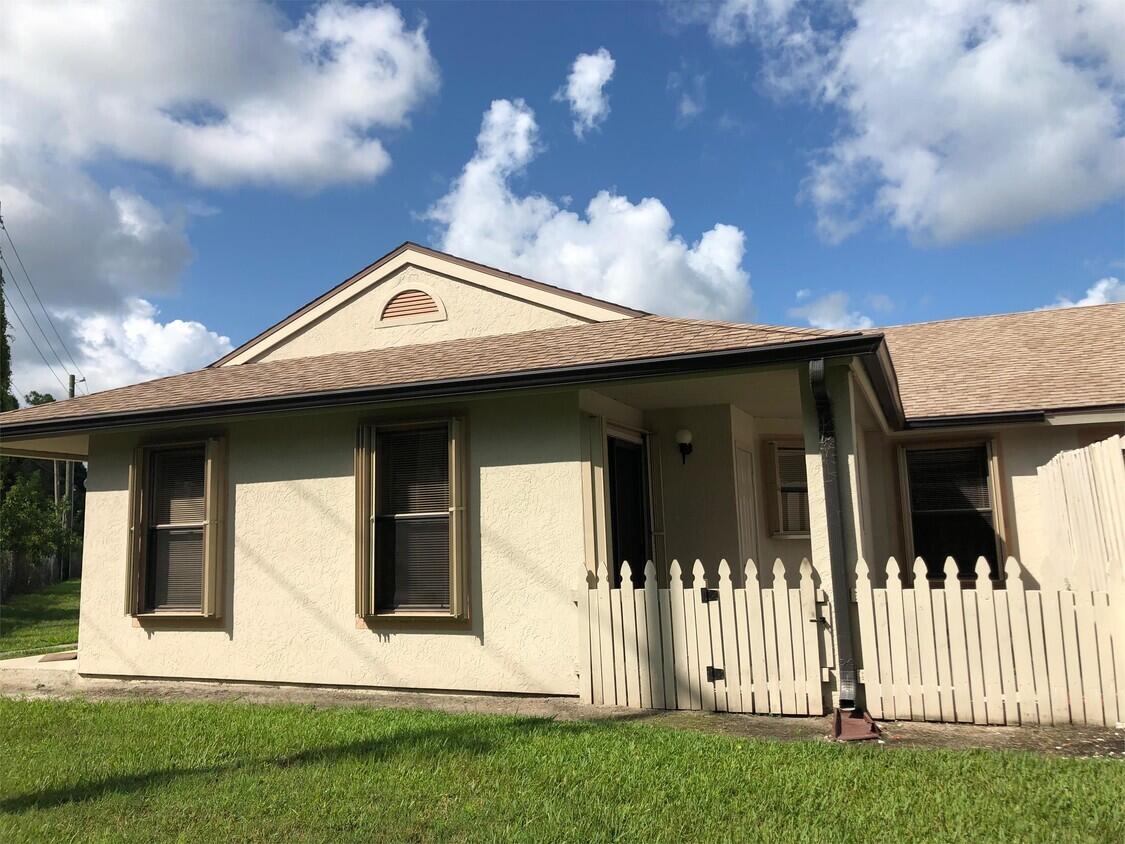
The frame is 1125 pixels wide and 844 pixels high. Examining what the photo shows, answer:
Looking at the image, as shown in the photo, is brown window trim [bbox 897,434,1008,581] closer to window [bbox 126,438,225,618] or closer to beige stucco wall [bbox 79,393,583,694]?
beige stucco wall [bbox 79,393,583,694]

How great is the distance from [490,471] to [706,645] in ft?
7.93

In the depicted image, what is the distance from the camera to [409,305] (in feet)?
31.2

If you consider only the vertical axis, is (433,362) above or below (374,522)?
above

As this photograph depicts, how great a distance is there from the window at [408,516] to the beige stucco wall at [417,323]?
1941 millimetres

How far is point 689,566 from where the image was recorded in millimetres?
9148

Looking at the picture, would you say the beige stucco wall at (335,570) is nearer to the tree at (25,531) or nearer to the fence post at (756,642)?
the fence post at (756,642)

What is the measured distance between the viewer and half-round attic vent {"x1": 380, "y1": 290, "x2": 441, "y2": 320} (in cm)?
941

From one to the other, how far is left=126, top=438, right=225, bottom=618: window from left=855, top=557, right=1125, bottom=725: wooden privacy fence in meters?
6.14

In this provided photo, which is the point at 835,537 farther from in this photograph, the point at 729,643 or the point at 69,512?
the point at 69,512

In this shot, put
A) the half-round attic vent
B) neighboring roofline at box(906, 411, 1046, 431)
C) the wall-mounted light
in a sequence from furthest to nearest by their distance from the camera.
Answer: the half-round attic vent, neighboring roofline at box(906, 411, 1046, 431), the wall-mounted light

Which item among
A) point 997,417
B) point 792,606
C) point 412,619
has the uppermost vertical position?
point 997,417

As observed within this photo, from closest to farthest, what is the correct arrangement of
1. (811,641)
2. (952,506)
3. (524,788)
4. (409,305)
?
(524,788), (811,641), (409,305), (952,506)

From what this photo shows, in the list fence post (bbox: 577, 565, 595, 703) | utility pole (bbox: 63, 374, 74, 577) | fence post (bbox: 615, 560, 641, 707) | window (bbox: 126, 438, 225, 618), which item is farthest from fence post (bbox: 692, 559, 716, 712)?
utility pole (bbox: 63, 374, 74, 577)

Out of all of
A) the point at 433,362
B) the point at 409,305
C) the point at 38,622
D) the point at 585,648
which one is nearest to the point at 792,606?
the point at 585,648
